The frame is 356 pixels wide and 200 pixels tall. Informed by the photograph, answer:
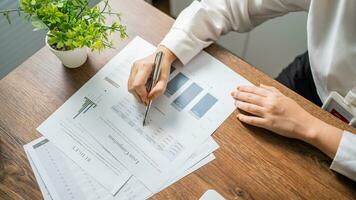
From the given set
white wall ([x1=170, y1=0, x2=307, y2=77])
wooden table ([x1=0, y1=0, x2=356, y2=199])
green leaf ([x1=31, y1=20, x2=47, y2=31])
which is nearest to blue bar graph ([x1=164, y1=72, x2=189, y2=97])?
→ wooden table ([x1=0, y1=0, x2=356, y2=199])

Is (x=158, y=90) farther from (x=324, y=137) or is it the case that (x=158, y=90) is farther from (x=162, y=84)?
(x=324, y=137)

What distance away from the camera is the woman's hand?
61 centimetres

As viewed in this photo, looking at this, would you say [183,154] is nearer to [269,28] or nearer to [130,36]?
[130,36]

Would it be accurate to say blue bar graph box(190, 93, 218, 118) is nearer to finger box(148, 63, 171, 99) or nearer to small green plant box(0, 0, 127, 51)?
finger box(148, 63, 171, 99)

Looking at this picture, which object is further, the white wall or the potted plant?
the white wall

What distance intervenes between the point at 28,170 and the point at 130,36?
367 millimetres

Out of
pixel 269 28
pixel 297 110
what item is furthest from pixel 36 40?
pixel 297 110

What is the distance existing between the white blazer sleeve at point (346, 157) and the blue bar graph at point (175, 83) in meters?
0.33

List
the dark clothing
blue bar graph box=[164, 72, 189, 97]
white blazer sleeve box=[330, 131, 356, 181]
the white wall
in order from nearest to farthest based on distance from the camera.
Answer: white blazer sleeve box=[330, 131, 356, 181]
blue bar graph box=[164, 72, 189, 97]
the dark clothing
the white wall

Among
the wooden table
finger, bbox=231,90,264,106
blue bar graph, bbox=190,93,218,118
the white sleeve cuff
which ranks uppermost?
the white sleeve cuff

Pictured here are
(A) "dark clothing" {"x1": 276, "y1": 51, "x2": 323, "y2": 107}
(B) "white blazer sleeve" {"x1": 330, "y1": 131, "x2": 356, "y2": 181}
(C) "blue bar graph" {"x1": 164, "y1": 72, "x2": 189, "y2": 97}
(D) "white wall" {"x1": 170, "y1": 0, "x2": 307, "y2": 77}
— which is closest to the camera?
(B) "white blazer sleeve" {"x1": 330, "y1": 131, "x2": 356, "y2": 181}

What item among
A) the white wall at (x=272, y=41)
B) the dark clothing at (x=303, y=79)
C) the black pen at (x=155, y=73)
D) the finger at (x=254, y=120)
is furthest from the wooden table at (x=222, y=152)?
the white wall at (x=272, y=41)

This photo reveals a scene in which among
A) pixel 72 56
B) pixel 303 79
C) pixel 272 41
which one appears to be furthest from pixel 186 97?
pixel 272 41

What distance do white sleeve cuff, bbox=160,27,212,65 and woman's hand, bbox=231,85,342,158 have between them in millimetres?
132
